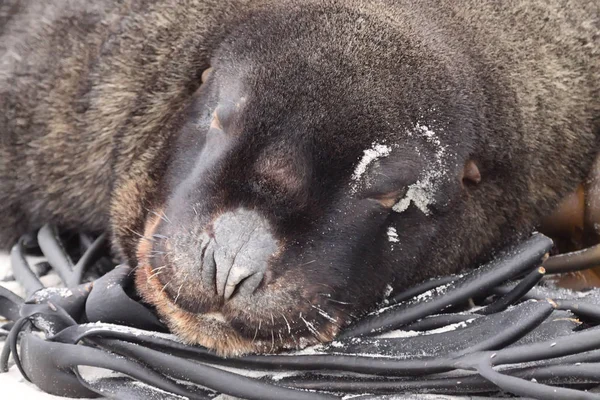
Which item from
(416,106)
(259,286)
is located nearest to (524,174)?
(416,106)

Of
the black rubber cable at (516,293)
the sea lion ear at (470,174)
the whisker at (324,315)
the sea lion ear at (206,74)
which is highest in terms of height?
the sea lion ear at (470,174)

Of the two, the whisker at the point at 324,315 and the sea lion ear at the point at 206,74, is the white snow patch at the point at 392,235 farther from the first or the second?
the sea lion ear at the point at 206,74

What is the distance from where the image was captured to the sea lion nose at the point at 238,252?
100 inches

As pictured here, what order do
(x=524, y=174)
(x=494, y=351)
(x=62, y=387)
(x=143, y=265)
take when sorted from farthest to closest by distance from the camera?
(x=524, y=174) → (x=143, y=265) → (x=62, y=387) → (x=494, y=351)

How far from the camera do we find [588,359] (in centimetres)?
255

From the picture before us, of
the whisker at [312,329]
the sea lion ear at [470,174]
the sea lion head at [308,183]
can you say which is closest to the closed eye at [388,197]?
the sea lion head at [308,183]

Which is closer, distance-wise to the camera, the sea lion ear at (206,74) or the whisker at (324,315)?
the whisker at (324,315)

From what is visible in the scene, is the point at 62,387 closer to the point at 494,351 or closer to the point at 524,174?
the point at 494,351

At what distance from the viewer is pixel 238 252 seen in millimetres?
2555

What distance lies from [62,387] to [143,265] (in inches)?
19.0

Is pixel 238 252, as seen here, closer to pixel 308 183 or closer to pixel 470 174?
pixel 308 183

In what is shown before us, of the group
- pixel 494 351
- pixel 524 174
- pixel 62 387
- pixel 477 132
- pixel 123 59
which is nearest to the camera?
pixel 494 351

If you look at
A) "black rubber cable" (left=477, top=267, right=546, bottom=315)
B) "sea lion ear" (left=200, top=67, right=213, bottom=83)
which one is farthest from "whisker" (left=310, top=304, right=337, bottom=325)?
"sea lion ear" (left=200, top=67, right=213, bottom=83)

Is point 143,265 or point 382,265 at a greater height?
point 382,265
